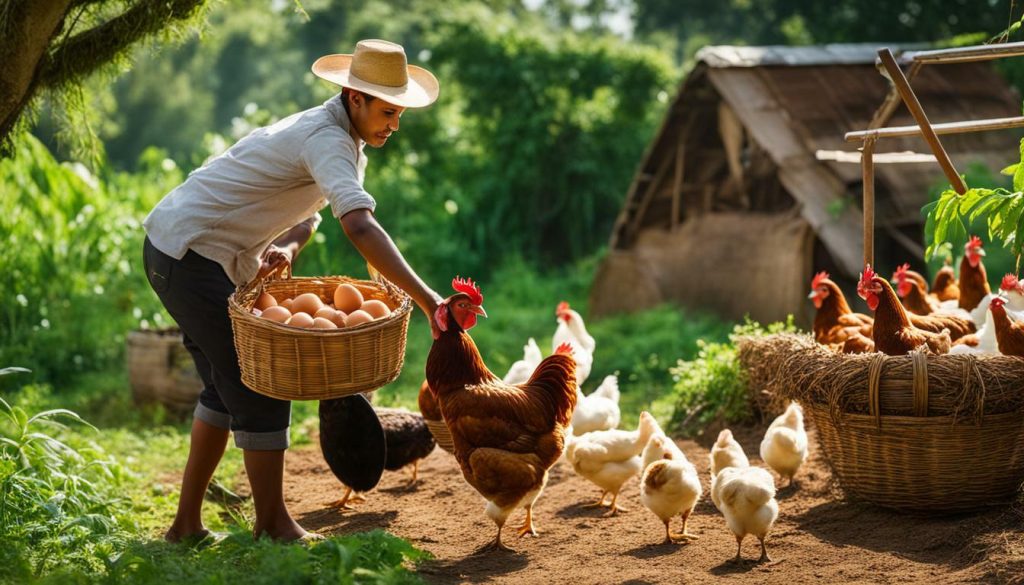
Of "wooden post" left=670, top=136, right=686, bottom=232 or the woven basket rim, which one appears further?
"wooden post" left=670, top=136, right=686, bottom=232

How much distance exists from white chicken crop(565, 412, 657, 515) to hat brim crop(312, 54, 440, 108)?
1978 mm

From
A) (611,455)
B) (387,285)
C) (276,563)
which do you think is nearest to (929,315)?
(611,455)

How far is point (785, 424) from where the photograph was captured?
229 inches

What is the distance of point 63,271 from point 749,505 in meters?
7.53

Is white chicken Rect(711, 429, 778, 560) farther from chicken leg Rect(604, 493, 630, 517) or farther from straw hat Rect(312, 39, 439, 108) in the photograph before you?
straw hat Rect(312, 39, 439, 108)

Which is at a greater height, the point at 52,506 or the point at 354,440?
the point at 354,440

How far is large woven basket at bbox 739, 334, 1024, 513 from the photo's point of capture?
16.1 ft

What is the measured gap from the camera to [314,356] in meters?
4.06

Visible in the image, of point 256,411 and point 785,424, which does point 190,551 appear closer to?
point 256,411

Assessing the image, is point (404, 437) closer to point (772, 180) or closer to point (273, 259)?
point (273, 259)

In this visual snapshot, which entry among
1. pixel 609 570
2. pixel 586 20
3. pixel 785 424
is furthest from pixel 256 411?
pixel 586 20

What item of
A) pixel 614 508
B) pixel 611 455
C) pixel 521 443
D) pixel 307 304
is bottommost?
pixel 614 508

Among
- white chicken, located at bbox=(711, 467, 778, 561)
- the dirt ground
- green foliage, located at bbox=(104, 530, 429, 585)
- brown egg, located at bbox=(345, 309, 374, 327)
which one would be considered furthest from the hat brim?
white chicken, located at bbox=(711, 467, 778, 561)

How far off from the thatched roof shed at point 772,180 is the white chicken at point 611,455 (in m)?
4.07
